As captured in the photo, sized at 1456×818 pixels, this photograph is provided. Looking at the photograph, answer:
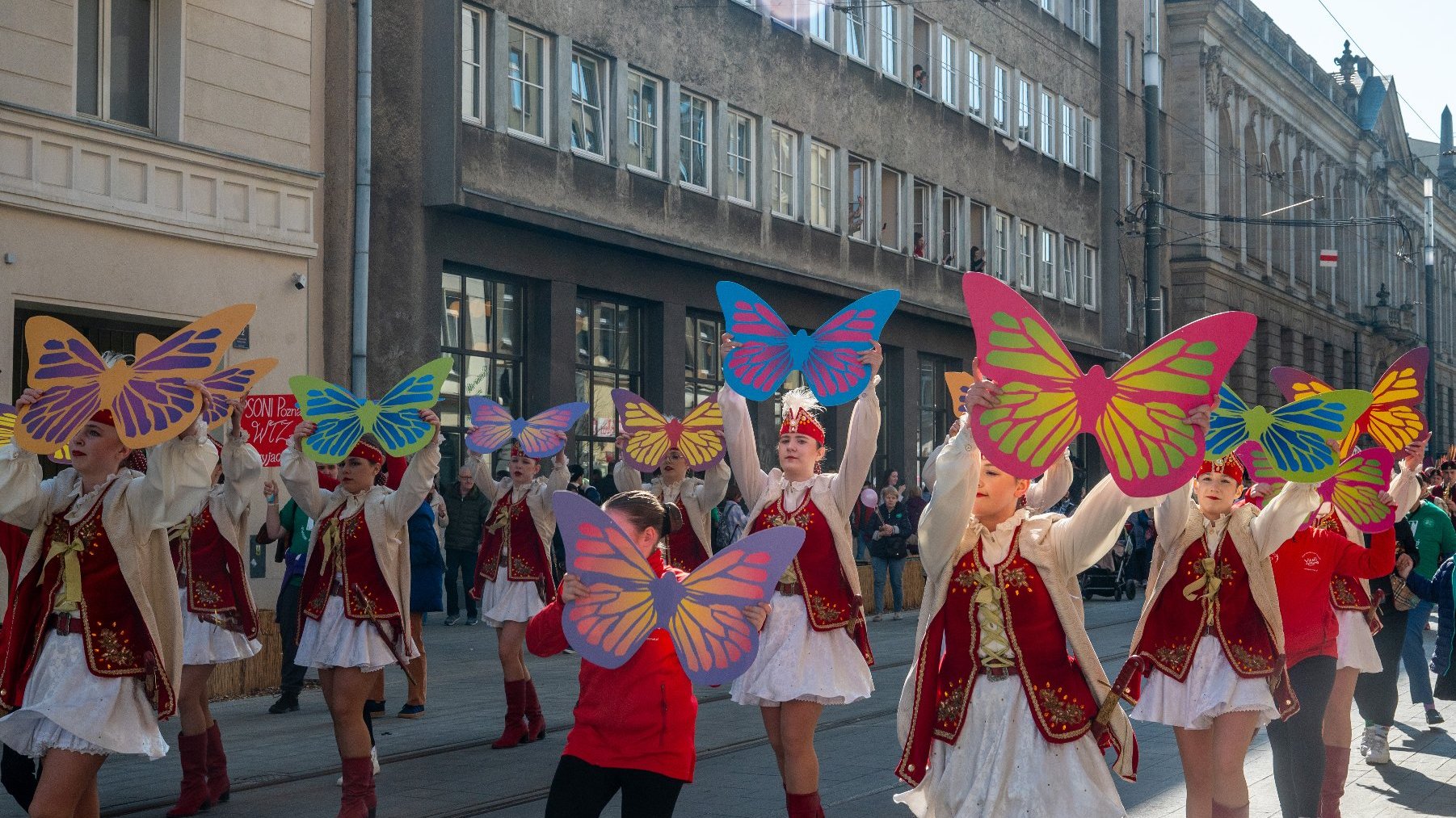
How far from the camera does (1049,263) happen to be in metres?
38.7

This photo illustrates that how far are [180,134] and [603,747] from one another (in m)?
13.5

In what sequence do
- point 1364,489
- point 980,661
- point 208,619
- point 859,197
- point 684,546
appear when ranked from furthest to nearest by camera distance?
point 859,197 < point 684,546 < point 208,619 < point 1364,489 < point 980,661

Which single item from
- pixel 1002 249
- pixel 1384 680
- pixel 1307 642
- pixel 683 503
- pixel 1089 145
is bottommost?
pixel 1384 680

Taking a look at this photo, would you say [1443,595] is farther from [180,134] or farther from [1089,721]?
[180,134]

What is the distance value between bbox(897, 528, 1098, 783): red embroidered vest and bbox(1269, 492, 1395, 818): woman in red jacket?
229 cm

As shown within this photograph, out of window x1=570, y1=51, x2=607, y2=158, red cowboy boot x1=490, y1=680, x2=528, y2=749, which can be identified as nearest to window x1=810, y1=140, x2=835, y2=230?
window x1=570, y1=51, x2=607, y2=158

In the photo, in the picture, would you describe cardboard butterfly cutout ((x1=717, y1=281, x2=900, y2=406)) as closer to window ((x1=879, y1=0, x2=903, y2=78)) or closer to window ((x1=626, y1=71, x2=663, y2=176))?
window ((x1=626, y1=71, x2=663, y2=176))

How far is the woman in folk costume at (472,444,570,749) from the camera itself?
37.4ft

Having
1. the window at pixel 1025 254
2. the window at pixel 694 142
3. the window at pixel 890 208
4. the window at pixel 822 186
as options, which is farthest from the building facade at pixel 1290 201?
the window at pixel 694 142

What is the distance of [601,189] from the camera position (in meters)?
23.0

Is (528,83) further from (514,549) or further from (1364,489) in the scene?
(1364,489)

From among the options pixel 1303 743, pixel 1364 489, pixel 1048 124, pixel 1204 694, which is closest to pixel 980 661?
pixel 1204 694

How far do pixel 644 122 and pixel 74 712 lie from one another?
18735mm

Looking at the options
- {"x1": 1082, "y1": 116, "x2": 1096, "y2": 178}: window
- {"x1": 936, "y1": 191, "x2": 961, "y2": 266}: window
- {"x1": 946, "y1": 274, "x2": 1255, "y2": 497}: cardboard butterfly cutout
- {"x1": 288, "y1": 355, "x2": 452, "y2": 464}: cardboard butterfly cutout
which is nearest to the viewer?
{"x1": 946, "y1": 274, "x2": 1255, "y2": 497}: cardboard butterfly cutout
